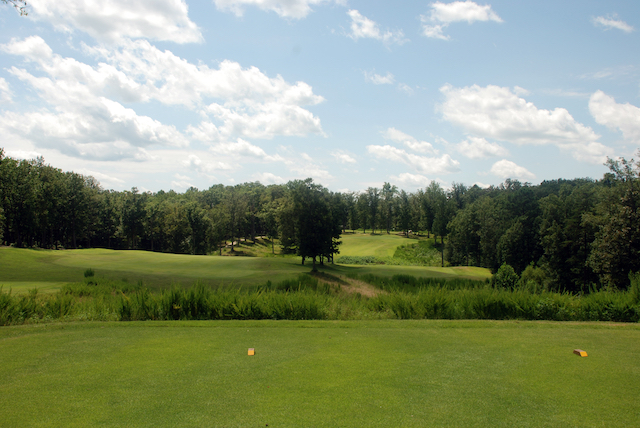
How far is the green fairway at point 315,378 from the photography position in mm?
3939

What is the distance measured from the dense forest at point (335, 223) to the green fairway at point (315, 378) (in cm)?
1643

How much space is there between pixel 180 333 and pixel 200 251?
64.1m

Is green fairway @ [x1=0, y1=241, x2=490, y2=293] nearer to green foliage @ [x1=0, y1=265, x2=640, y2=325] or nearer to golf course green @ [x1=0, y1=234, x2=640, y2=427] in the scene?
green foliage @ [x1=0, y1=265, x2=640, y2=325]

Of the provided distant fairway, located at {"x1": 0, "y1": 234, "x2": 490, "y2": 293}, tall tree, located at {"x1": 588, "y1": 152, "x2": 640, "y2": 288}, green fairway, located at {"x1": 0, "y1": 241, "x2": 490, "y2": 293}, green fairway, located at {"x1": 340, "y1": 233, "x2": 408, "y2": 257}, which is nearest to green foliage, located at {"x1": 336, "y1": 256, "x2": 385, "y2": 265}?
green fairway, located at {"x1": 340, "y1": 233, "x2": 408, "y2": 257}

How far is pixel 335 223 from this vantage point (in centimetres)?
4328

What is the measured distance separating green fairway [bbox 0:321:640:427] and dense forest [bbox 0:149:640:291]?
16.4 metres

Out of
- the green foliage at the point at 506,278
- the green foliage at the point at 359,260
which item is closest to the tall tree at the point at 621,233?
the green foliage at the point at 506,278

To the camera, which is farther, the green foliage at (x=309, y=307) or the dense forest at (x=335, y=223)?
the dense forest at (x=335, y=223)

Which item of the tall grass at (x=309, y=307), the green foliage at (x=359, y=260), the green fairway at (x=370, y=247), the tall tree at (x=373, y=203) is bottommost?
the green foliage at (x=359, y=260)

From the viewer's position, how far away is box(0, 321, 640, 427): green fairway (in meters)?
3.94

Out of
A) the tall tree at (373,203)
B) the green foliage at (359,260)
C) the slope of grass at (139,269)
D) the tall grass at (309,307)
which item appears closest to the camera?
the tall grass at (309,307)

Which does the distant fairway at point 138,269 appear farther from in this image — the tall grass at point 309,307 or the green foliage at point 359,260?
the green foliage at point 359,260

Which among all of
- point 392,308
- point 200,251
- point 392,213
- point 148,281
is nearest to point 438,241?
point 392,213

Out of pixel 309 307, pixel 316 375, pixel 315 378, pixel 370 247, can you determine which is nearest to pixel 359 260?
pixel 370 247
